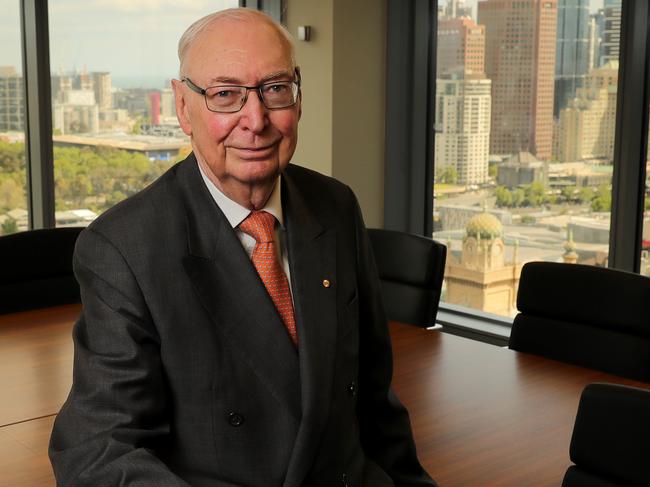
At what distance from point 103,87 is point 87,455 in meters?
4.36

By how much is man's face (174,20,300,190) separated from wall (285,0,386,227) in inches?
157

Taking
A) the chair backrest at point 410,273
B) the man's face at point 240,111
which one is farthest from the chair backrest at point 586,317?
the man's face at point 240,111

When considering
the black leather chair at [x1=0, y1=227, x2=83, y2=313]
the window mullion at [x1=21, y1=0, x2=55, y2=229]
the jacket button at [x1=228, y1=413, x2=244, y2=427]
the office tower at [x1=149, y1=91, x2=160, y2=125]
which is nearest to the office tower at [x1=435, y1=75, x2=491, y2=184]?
the office tower at [x1=149, y1=91, x2=160, y2=125]

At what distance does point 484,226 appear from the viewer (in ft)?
18.0

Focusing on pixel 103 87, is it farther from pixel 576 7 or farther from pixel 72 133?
pixel 576 7

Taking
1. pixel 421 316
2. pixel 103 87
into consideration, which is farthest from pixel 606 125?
pixel 103 87

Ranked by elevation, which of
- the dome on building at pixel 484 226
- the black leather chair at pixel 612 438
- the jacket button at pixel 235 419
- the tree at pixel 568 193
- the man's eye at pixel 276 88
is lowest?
the dome on building at pixel 484 226

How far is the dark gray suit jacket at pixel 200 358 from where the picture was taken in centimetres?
143

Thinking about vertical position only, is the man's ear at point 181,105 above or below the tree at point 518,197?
above

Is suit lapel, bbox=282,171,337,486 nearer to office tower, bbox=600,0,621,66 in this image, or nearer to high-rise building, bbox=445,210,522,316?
office tower, bbox=600,0,621,66

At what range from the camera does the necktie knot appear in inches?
63.7

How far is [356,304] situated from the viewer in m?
1.71

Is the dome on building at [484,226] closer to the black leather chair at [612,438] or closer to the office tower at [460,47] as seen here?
the office tower at [460,47]

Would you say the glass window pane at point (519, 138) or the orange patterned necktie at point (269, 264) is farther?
the glass window pane at point (519, 138)
